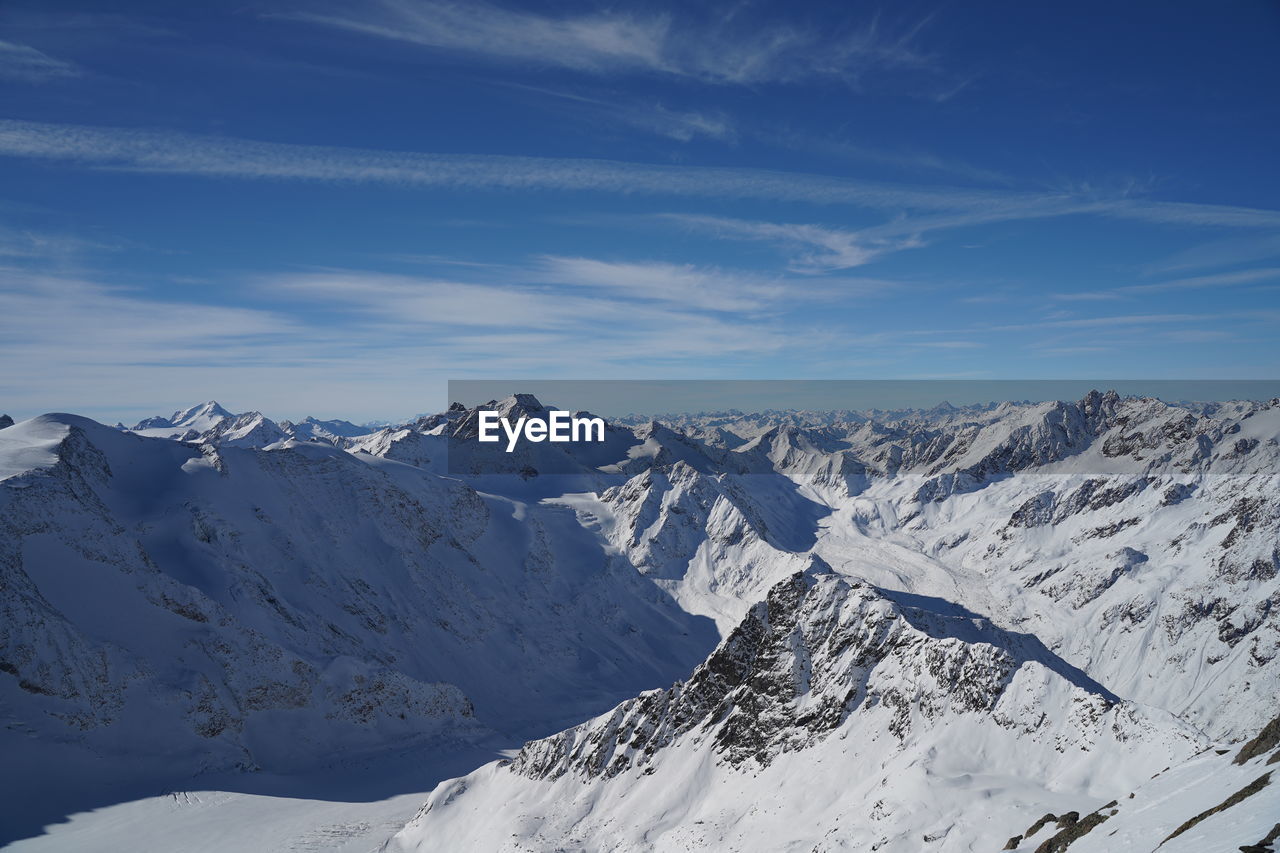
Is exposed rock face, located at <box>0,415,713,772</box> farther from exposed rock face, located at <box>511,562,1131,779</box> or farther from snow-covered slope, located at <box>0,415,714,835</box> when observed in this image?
exposed rock face, located at <box>511,562,1131,779</box>

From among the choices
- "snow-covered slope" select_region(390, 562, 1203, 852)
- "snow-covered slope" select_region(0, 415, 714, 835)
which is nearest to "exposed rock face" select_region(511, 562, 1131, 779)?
"snow-covered slope" select_region(390, 562, 1203, 852)

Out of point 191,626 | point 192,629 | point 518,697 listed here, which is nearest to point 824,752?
point 192,629

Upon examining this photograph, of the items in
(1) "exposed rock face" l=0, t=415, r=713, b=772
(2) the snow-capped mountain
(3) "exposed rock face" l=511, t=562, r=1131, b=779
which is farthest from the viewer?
(1) "exposed rock face" l=0, t=415, r=713, b=772

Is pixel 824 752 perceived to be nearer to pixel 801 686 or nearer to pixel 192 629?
pixel 801 686

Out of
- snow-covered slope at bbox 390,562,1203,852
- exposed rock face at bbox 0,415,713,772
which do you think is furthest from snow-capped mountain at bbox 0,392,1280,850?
exposed rock face at bbox 0,415,713,772

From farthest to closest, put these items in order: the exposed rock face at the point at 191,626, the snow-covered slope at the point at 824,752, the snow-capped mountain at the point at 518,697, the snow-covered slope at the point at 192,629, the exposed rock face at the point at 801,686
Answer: the exposed rock face at the point at 191,626 < the snow-covered slope at the point at 192,629 < the exposed rock face at the point at 801,686 < the snow-capped mountain at the point at 518,697 < the snow-covered slope at the point at 824,752

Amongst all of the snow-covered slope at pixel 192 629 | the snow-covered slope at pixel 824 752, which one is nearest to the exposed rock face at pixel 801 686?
the snow-covered slope at pixel 824 752

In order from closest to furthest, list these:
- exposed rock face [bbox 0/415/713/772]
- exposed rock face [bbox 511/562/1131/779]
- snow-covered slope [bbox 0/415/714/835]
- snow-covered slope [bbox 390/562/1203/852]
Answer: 1. snow-covered slope [bbox 390/562/1203/852]
2. exposed rock face [bbox 511/562/1131/779]
3. snow-covered slope [bbox 0/415/714/835]
4. exposed rock face [bbox 0/415/713/772]

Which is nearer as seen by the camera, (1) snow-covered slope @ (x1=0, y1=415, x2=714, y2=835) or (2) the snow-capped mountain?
(2) the snow-capped mountain

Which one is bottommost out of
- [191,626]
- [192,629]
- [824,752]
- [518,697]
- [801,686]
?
[518,697]

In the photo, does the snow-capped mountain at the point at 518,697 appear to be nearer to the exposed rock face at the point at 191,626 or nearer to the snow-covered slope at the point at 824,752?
the snow-covered slope at the point at 824,752

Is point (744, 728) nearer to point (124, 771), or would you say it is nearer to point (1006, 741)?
point (1006, 741)

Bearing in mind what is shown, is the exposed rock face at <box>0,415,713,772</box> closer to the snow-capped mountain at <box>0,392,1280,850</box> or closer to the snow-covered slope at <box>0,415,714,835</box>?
the snow-covered slope at <box>0,415,714,835</box>

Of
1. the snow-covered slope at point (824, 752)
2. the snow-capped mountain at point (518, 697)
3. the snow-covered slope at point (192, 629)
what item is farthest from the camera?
the snow-covered slope at point (192, 629)
